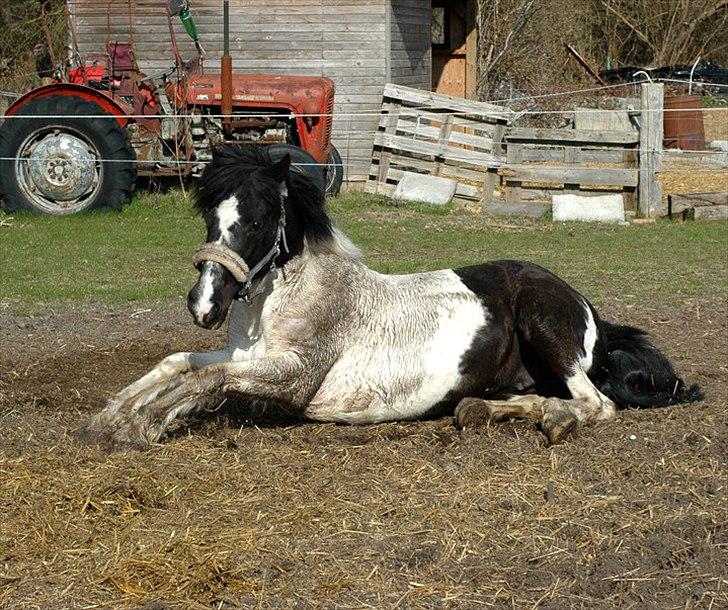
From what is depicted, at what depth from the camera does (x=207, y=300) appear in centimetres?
510

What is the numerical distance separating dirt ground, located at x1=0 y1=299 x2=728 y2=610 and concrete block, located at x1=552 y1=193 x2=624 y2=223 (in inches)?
346

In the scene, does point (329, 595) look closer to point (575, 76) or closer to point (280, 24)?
point (280, 24)

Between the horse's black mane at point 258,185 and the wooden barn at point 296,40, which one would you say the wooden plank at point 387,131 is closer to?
the wooden barn at point 296,40

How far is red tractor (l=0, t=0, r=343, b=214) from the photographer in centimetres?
1402

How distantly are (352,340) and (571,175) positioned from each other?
11183mm

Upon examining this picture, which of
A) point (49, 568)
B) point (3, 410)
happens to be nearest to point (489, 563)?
point (49, 568)

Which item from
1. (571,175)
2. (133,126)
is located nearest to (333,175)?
(133,126)

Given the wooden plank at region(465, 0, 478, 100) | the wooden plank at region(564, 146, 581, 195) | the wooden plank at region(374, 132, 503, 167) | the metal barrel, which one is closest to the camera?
the wooden plank at region(564, 146, 581, 195)

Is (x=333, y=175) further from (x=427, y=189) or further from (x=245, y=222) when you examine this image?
(x=245, y=222)

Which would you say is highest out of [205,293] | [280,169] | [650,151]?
[280,169]

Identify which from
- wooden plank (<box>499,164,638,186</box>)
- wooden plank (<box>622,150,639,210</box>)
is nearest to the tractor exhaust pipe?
wooden plank (<box>499,164,638,186</box>)

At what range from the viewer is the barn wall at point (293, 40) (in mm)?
17938

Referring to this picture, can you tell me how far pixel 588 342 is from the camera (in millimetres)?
6129

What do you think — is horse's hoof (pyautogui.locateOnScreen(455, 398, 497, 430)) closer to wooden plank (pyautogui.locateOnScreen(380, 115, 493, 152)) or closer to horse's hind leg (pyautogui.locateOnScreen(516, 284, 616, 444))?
horse's hind leg (pyautogui.locateOnScreen(516, 284, 616, 444))
